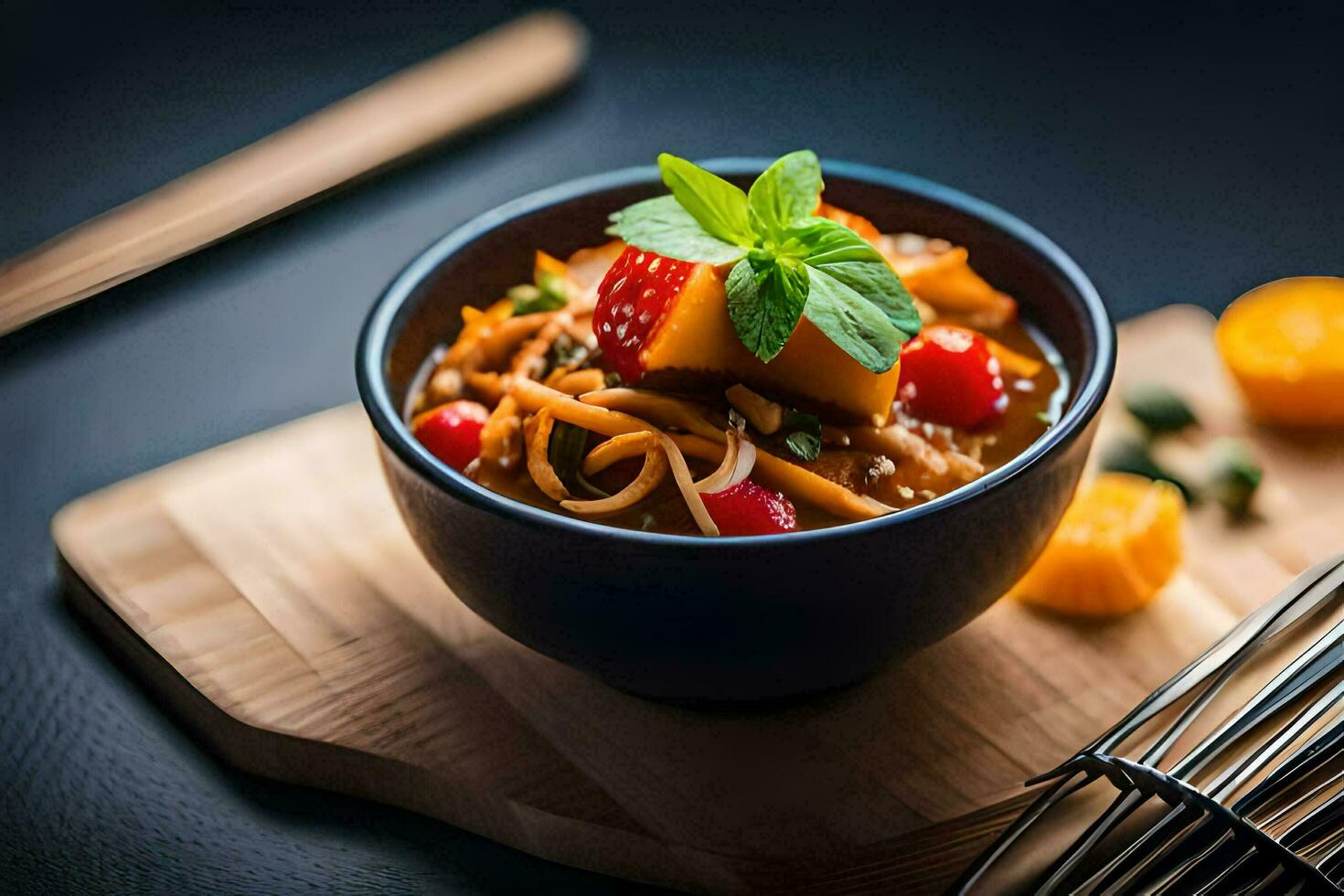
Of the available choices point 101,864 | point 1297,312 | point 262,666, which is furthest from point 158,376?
point 1297,312

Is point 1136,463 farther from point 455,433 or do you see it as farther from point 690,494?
point 455,433

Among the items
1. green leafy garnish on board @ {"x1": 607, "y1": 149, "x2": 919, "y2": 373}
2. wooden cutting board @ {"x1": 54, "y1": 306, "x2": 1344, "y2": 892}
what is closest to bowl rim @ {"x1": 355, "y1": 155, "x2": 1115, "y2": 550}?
green leafy garnish on board @ {"x1": 607, "y1": 149, "x2": 919, "y2": 373}

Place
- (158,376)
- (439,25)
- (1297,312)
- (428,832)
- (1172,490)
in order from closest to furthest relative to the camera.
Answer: (428,832) < (1172,490) < (1297,312) < (158,376) < (439,25)

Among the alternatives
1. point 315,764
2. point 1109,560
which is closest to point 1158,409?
point 1109,560

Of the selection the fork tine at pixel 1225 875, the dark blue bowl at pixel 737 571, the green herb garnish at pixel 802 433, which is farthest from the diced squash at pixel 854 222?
the fork tine at pixel 1225 875

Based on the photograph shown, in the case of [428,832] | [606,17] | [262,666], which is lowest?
[428,832]

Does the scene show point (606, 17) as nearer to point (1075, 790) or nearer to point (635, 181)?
point (635, 181)
